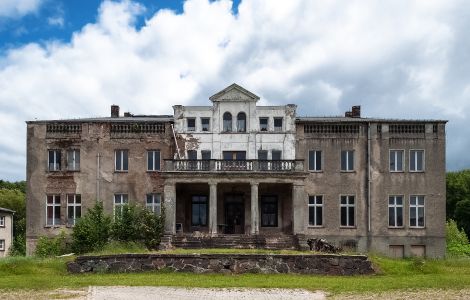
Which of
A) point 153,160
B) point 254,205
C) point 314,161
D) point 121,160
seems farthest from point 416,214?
point 121,160

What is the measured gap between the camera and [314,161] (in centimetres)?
4638

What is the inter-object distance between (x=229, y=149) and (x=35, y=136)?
1383 cm

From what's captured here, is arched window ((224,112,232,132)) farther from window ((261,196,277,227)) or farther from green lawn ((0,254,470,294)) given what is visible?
green lawn ((0,254,470,294))

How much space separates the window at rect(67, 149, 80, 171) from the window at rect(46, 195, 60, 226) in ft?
7.64

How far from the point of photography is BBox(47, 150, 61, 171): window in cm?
4678

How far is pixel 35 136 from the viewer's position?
46.8 metres

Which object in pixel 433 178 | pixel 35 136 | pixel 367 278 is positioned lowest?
pixel 367 278

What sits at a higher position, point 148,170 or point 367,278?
point 148,170

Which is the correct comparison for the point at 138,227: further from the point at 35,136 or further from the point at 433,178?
the point at 433,178

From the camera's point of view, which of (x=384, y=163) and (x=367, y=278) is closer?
(x=367, y=278)

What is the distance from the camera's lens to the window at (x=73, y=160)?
46791 millimetres

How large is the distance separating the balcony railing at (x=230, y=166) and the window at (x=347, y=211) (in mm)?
5188

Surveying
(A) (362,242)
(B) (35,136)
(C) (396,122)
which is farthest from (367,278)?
(B) (35,136)

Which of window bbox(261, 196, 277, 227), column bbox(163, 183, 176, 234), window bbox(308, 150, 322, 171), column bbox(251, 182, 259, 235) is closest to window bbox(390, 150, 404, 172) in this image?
Answer: window bbox(308, 150, 322, 171)
